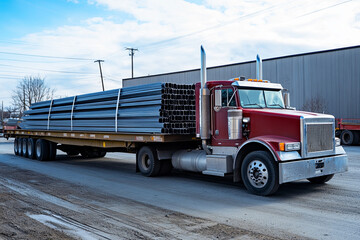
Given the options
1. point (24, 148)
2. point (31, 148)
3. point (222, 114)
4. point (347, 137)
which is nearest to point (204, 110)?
→ point (222, 114)

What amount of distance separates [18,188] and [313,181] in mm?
7312

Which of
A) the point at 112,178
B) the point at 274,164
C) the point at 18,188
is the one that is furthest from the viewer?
the point at 112,178

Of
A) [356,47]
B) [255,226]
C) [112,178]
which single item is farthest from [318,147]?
[356,47]

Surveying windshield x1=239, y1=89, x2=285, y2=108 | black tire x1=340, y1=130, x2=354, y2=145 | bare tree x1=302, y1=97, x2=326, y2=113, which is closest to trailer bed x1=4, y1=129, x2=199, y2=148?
windshield x1=239, y1=89, x2=285, y2=108

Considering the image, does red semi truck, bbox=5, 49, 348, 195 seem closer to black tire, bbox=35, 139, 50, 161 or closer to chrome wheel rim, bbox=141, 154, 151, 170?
chrome wheel rim, bbox=141, 154, 151, 170

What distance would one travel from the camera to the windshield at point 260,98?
8.77m

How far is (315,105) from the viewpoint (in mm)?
28328

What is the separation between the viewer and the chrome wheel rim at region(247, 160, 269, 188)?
7.73 meters

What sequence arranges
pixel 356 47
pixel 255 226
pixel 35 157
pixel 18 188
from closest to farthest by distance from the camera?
pixel 255 226, pixel 18 188, pixel 35 157, pixel 356 47

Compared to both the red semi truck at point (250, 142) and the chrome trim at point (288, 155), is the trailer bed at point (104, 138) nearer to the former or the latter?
the red semi truck at point (250, 142)

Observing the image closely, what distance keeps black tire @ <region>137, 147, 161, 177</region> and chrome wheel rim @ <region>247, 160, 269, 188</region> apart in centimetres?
336

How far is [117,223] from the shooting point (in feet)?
19.2

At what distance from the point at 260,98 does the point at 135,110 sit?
12.5ft

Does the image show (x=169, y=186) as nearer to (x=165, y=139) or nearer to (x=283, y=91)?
(x=165, y=139)
